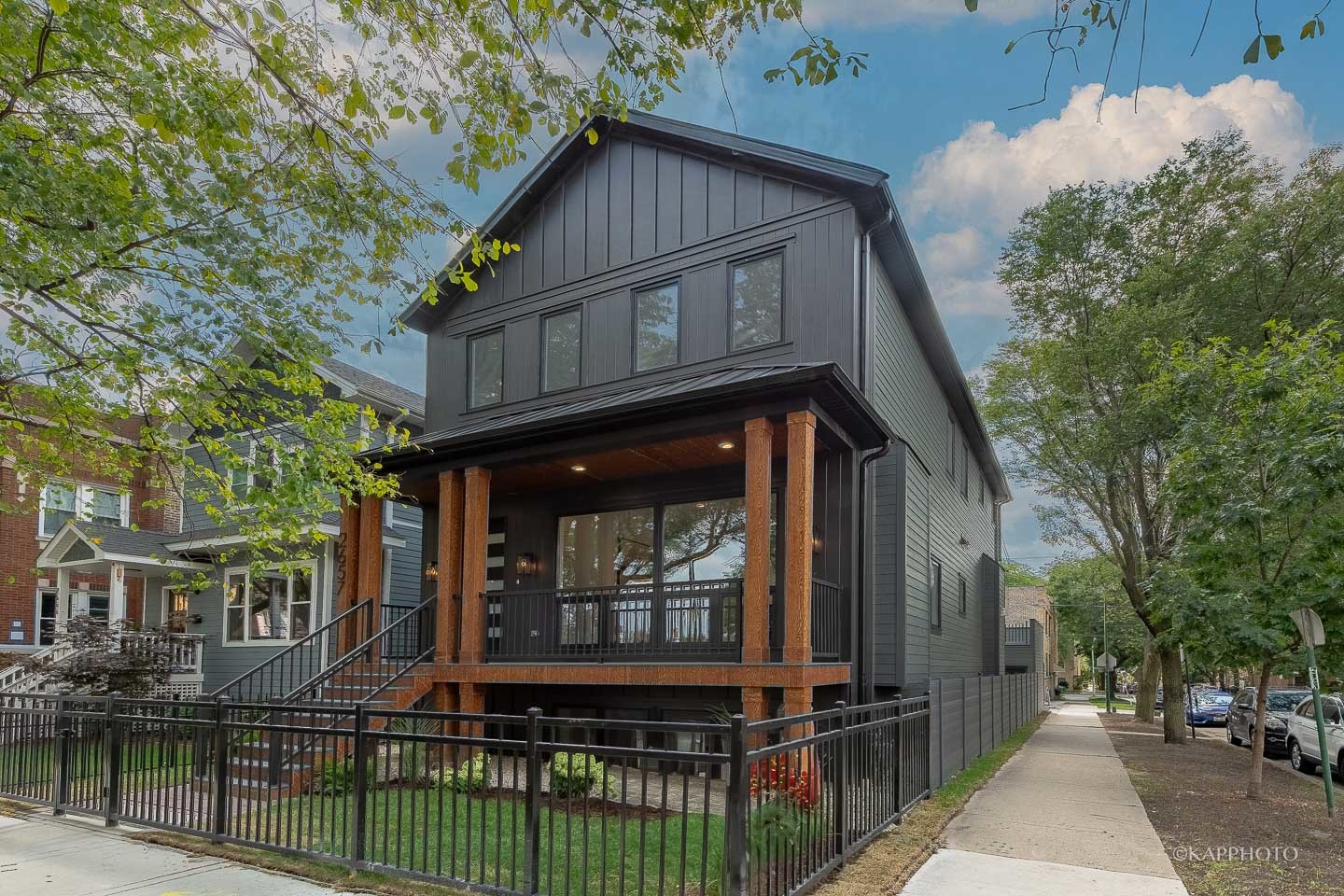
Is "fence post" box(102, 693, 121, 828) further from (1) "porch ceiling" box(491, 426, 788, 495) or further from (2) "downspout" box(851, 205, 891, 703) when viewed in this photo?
(2) "downspout" box(851, 205, 891, 703)

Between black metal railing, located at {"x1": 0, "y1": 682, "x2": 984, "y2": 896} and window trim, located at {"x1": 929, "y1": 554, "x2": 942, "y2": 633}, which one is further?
window trim, located at {"x1": 929, "y1": 554, "x2": 942, "y2": 633}

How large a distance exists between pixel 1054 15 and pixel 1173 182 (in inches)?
690

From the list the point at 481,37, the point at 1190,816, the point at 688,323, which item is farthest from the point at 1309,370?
the point at 481,37

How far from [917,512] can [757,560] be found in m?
5.00

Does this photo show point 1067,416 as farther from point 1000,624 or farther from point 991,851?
point 991,851

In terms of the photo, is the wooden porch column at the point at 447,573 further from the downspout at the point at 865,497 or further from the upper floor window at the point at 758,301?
the downspout at the point at 865,497

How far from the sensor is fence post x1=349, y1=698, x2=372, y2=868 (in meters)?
6.30

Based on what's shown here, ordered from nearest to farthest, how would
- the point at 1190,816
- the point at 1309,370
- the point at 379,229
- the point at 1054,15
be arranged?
the point at 1054,15 < the point at 379,229 < the point at 1190,816 < the point at 1309,370

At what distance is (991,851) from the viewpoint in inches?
289

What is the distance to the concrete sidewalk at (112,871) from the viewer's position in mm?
5996

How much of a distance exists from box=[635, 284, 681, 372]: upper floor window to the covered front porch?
0.68 meters

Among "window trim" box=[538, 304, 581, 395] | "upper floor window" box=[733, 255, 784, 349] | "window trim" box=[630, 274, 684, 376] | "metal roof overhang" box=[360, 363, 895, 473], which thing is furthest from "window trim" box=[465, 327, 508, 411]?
"upper floor window" box=[733, 255, 784, 349]

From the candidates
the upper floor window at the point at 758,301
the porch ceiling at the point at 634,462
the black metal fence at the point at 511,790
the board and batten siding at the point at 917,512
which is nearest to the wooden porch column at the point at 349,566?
the porch ceiling at the point at 634,462

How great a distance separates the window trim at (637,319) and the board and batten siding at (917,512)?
9.35ft
